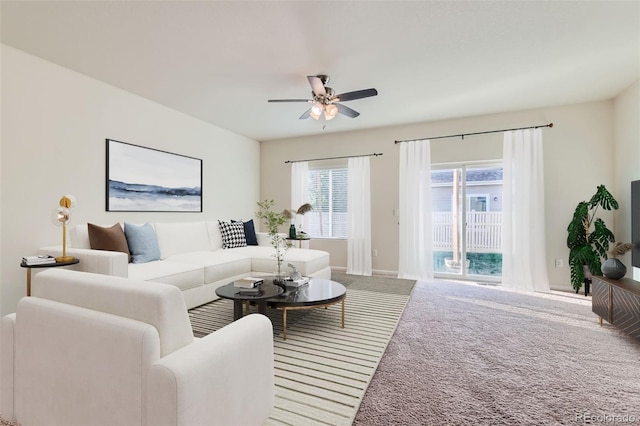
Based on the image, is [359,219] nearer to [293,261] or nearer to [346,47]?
[293,261]

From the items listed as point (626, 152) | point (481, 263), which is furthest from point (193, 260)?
point (626, 152)

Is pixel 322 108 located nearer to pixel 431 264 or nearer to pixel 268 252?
pixel 268 252

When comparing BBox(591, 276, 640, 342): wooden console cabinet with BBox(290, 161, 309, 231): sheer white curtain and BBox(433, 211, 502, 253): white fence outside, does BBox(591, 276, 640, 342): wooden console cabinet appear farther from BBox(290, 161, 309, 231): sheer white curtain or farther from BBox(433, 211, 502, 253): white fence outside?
BBox(290, 161, 309, 231): sheer white curtain

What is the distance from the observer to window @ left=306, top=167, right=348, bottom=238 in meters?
5.60

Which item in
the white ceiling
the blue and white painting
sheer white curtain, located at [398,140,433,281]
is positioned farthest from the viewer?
sheer white curtain, located at [398,140,433,281]

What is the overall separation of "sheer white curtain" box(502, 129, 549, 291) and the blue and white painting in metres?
4.72

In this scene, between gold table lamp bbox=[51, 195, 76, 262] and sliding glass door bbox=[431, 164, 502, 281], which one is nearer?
gold table lamp bbox=[51, 195, 76, 262]

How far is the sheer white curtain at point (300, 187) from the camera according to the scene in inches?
227

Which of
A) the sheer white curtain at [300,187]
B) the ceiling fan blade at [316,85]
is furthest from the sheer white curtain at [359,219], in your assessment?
the ceiling fan blade at [316,85]

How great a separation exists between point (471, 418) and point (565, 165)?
4.11 m

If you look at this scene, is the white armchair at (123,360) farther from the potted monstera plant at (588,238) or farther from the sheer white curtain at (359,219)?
the potted monstera plant at (588,238)

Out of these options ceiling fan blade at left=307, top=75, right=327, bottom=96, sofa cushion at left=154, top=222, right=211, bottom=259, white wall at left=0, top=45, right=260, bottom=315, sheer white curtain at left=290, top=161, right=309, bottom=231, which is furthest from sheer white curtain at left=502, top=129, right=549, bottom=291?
white wall at left=0, top=45, right=260, bottom=315

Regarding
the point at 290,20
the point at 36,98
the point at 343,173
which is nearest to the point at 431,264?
the point at 343,173

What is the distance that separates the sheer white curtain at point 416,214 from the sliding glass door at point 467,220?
0.77 ft
